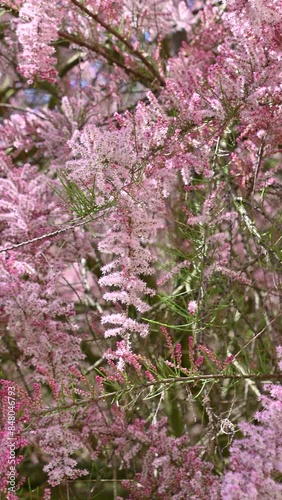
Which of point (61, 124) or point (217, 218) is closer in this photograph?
point (217, 218)

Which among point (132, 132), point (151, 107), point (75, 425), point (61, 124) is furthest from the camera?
point (61, 124)

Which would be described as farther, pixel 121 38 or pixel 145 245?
pixel 145 245

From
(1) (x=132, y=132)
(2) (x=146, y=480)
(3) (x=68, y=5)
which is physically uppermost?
(3) (x=68, y=5)

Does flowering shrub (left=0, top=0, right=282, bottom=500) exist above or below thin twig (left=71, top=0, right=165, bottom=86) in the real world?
below

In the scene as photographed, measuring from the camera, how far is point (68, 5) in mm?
2322

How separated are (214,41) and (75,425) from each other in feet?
5.47

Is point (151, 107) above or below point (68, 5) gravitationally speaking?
below

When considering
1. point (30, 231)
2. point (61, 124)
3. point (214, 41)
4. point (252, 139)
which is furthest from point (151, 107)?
point (214, 41)

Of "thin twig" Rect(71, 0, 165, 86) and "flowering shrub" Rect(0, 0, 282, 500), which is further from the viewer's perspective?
"thin twig" Rect(71, 0, 165, 86)

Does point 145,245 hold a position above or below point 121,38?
below

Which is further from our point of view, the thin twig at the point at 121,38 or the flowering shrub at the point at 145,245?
the thin twig at the point at 121,38

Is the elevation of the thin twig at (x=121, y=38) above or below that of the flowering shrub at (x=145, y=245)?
above

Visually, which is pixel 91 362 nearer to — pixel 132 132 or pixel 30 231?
pixel 30 231

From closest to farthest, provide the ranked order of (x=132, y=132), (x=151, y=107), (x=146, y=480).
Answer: (x=132, y=132) < (x=151, y=107) < (x=146, y=480)
